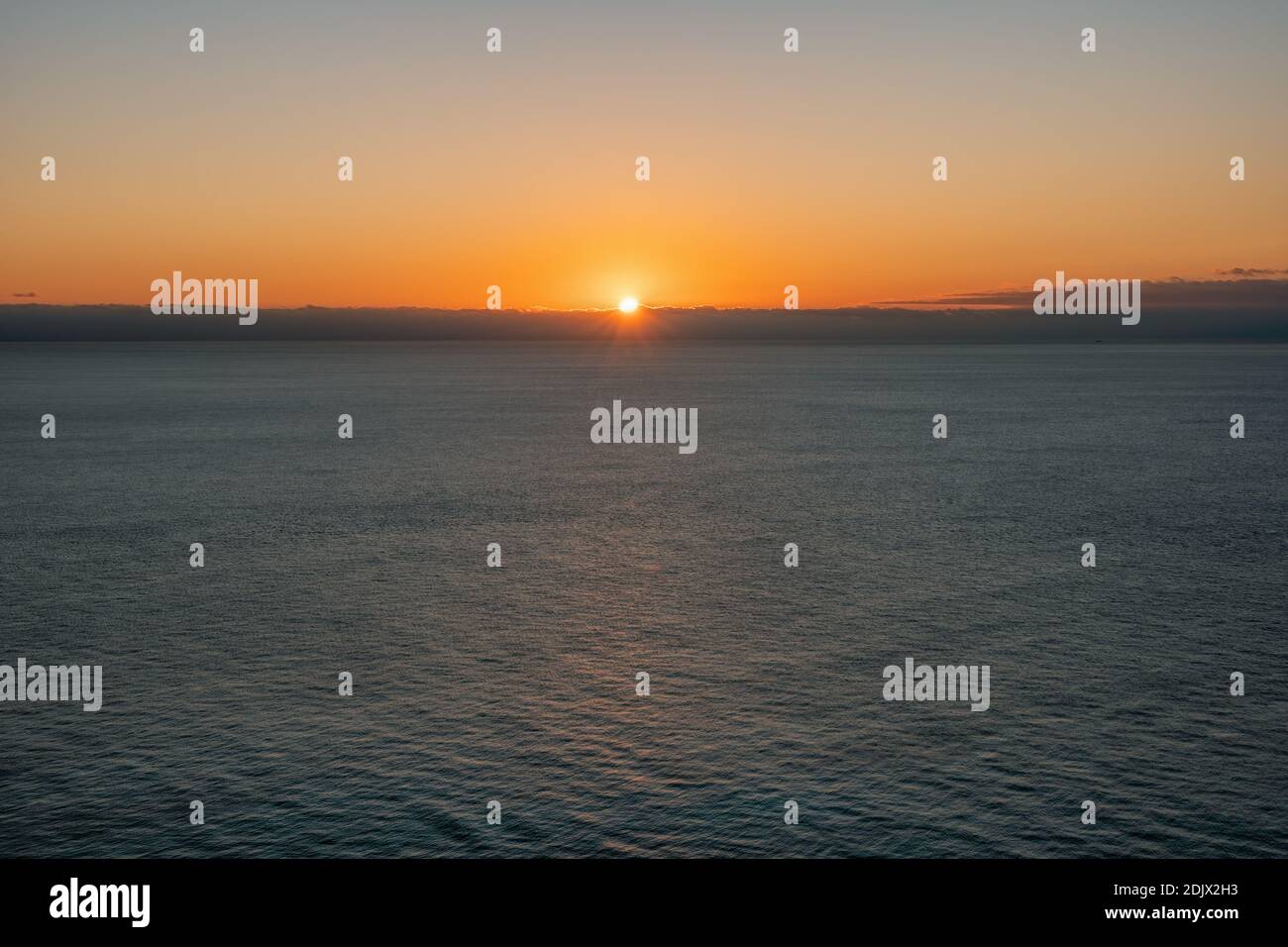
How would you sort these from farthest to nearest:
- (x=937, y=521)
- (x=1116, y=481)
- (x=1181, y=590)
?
(x=1116, y=481)
(x=937, y=521)
(x=1181, y=590)

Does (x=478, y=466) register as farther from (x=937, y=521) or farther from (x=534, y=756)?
(x=534, y=756)

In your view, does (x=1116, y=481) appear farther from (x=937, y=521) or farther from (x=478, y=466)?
(x=478, y=466)
